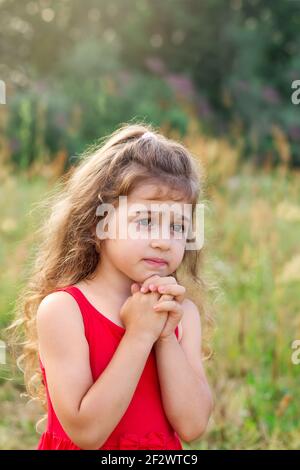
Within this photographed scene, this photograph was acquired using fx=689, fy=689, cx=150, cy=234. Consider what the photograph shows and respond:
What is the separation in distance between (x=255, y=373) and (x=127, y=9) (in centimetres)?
1363

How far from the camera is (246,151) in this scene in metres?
12.3

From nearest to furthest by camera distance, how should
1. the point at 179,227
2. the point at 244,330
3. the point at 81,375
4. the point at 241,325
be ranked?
the point at 81,375 < the point at 179,227 < the point at 241,325 < the point at 244,330

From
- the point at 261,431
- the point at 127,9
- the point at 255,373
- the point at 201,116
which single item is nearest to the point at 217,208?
the point at 255,373

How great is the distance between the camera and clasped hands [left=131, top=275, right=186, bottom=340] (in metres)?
1.60

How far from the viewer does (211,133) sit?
12242 millimetres

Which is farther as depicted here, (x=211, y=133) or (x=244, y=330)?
(x=211, y=133)

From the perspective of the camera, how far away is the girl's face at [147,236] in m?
1.62

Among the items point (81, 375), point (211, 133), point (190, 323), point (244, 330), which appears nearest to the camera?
point (81, 375)

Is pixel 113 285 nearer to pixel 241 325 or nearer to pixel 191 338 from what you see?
pixel 191 338

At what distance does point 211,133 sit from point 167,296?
427 inches

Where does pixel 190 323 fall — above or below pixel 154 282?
below

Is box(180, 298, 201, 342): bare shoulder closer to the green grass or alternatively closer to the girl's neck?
the girl's neck

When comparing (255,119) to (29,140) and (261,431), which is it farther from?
(261,431)
